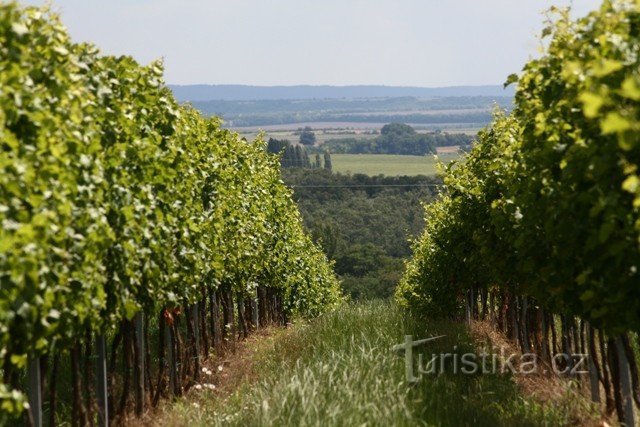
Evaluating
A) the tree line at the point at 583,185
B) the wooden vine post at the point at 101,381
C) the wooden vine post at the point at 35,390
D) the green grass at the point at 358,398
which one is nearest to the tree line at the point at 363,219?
the green grass at the point at 358,398

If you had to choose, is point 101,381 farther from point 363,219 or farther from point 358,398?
point 363,219

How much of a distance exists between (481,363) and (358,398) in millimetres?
4265

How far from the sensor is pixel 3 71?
5.86 meters

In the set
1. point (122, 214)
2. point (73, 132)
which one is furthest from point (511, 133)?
point (73, 132)

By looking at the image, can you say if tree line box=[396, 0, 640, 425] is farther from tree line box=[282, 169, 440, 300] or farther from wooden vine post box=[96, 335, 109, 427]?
tree line box=[282, 169, 440, 300]

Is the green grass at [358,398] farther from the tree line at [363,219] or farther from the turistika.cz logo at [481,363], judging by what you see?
the tree line at [363,219]

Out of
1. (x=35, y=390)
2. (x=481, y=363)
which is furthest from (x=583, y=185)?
(x=481, y=363)

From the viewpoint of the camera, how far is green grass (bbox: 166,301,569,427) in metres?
8.45

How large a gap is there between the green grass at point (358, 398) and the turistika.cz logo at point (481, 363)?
175 millimetres

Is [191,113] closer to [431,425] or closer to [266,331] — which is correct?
[431,425]

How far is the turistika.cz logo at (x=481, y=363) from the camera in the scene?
11680 millimetres

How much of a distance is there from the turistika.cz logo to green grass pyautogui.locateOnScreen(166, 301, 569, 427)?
175 millimetres

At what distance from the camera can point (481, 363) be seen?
12.7 metres

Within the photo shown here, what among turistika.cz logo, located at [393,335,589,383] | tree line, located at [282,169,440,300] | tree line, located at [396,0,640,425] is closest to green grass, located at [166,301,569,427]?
turistika.cz logo, located at [393,335,589,383]
